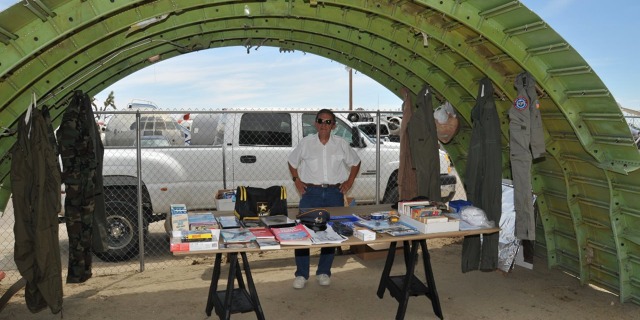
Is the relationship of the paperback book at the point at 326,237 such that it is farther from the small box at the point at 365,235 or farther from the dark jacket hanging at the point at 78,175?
the dark jacket hanging at the point at 78,175

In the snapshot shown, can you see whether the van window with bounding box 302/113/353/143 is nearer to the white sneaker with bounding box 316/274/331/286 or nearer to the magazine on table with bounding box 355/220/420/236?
the white sneaker with bounding box 316/274/331/286

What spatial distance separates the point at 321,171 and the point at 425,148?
153 centimetres

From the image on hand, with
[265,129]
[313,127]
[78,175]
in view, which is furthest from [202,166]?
[78,175]

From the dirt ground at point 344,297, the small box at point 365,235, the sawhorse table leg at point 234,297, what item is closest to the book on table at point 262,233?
the sawhorse table leg at point 234,297

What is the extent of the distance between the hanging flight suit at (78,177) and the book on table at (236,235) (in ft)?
6.26

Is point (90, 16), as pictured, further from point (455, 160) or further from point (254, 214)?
point (455, 160)

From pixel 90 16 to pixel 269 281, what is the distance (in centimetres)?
431

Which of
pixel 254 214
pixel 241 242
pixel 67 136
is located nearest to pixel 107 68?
pixel 67 136

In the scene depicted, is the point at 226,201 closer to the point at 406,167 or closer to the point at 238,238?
the point at 238,238

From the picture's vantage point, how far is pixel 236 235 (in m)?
4.76

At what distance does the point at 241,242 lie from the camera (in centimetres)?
458

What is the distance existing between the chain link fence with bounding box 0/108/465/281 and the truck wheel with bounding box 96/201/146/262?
0.02 metres

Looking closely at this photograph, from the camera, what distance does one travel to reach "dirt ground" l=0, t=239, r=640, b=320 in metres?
5.90

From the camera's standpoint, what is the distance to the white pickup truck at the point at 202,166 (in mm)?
7988
